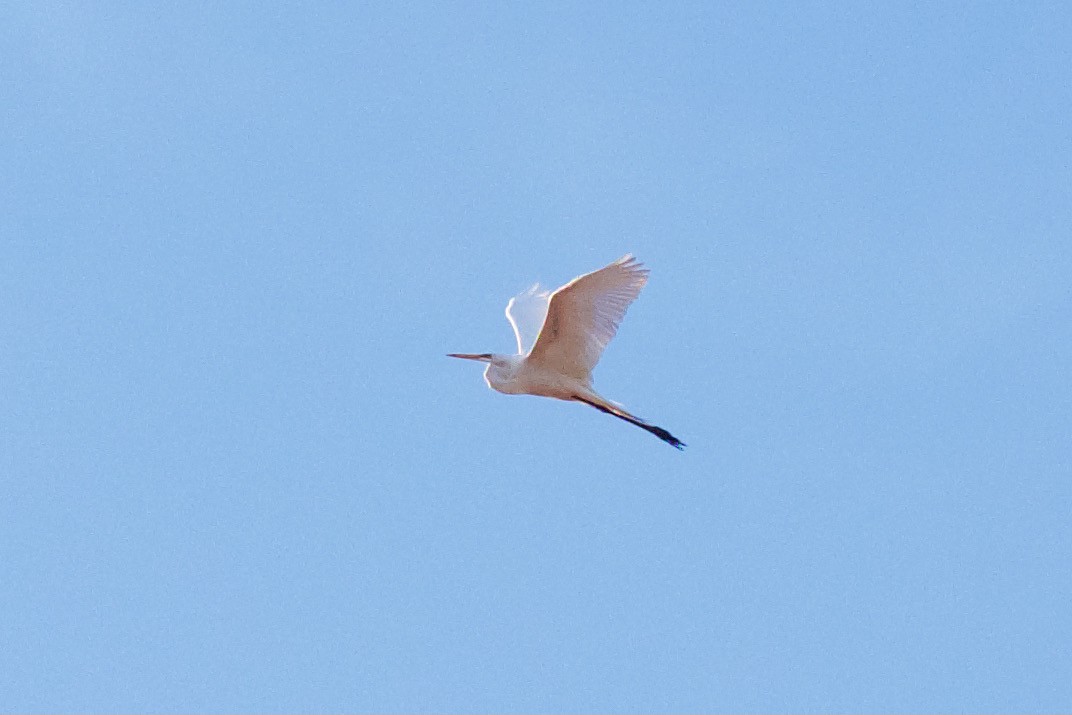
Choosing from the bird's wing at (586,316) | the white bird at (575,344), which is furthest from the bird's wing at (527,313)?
the bird's wing at (586,316)

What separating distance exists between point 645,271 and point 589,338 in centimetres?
118

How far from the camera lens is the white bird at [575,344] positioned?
14.4 meters

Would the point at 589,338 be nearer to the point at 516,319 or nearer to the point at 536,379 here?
the point at 536,379

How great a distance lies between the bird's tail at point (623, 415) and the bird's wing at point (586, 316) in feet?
0.72

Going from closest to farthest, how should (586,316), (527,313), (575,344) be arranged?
(586,316) → (575,344) → (527,313)

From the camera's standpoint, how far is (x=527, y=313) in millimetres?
17359

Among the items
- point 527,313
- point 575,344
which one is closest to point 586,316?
point 575,344

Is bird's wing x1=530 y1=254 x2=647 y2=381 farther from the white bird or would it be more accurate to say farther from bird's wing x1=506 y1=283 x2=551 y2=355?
bird's wing x1=506 y1=283 x2=551 y2=355

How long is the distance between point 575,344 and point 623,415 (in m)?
0.94

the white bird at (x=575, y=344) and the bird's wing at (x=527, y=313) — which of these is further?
the bird's wing at (x=527, y=313)

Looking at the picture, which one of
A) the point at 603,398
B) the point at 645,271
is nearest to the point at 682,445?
the point at 603,398

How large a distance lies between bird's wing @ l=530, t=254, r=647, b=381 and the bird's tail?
0.72 feet

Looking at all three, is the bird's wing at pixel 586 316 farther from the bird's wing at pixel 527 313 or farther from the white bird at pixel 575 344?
the bird's wing at pixel 527 313

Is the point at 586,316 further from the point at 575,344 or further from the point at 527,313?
the point at 527,313
